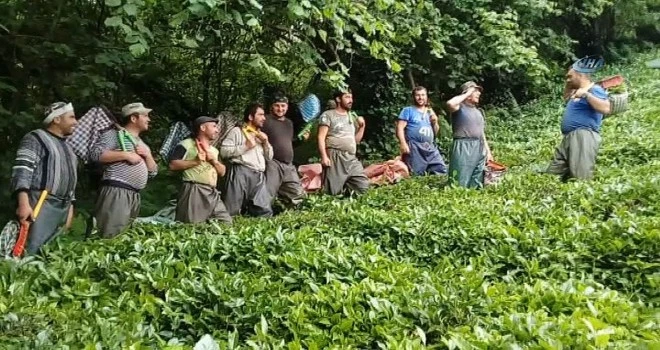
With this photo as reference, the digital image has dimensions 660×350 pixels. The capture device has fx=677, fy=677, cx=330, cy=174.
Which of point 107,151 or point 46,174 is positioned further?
point 107,151

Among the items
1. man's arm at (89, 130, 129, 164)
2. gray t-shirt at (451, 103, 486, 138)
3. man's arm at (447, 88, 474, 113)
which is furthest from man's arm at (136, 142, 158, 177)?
gray t-shirt at (451, 103, 486, 138)

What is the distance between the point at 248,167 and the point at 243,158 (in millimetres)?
115

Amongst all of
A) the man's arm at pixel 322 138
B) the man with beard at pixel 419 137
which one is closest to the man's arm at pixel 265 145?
the man's arm at pixel 322 138

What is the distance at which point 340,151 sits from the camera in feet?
27.3

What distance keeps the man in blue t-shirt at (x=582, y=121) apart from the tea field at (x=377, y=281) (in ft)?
2.90

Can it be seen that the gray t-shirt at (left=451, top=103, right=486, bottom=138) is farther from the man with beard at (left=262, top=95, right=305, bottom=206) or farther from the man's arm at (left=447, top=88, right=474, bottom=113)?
the man with beard at (left=262, top=95, right=305, bottom=206)

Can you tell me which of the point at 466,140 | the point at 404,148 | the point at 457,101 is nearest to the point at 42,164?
the point at 457,101

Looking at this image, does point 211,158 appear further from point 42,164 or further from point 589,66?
point 589,66

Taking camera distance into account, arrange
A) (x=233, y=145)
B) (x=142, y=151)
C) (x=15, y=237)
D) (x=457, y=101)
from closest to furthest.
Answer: (x=15, y=237) → (x=142, y=151) → (x=233, y=145) → (x=457, y=101)

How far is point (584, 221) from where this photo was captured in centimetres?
500

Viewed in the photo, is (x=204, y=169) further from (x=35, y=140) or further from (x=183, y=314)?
(x=183, y=314)

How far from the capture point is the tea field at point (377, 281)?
114 inches

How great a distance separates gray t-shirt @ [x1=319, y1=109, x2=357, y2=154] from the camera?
830 centimetres

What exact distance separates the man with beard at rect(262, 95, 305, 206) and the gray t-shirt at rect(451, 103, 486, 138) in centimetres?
197
